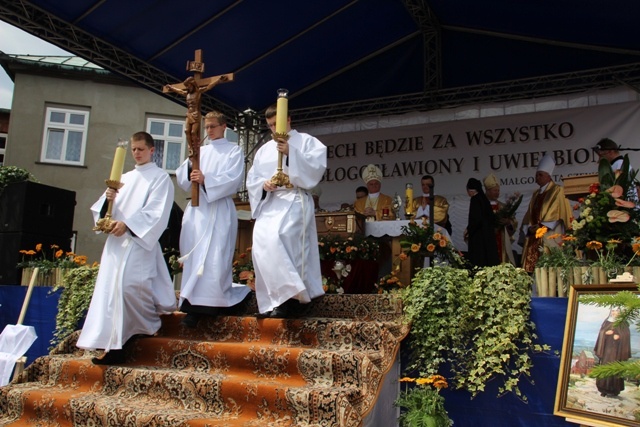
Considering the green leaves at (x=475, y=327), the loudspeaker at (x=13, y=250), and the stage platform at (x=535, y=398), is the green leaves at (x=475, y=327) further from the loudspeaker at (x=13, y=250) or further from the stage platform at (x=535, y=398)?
the loudspeaker at (x=13, y=250)

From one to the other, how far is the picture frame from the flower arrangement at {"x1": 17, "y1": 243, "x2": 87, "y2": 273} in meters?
5.67

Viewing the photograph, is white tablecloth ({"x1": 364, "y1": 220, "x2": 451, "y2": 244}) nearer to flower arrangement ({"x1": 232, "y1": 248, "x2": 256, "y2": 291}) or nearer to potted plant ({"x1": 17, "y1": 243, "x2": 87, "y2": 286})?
flower arrangement ({"x1": 232, "y1": 248, "x2": 256, "y2": 291})

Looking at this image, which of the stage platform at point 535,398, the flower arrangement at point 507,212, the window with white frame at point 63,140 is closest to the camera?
the stage platform at point 535,398

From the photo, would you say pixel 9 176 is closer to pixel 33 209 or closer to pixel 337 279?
pixel 33 209

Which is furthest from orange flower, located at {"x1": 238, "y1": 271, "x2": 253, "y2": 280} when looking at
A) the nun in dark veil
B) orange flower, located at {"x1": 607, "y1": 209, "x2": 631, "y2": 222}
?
Answer: orange flower, located at {"x1": 607, "y1": 209, "x2": 631, "y2": 222}

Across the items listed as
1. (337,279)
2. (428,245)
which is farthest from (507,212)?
(337,279)

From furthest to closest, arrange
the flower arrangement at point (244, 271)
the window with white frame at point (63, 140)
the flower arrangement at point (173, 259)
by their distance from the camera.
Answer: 1. the window with white frame at point (63, 140)
2. the flower arrangement at point (173, 259)
3. the flower arrangement at point (244, 271)

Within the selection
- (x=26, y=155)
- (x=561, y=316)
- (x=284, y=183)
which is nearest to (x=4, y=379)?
(x=284, y=183)

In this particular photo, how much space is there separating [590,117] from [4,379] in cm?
878

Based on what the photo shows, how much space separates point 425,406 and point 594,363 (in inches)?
47.0

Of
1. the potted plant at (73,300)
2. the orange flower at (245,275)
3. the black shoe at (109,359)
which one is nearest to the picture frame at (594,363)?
the black shoe at (109,359)

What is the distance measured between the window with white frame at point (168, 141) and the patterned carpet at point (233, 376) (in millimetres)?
12894

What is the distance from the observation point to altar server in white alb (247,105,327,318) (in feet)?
15.7

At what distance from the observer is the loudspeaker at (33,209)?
7.60 meters
